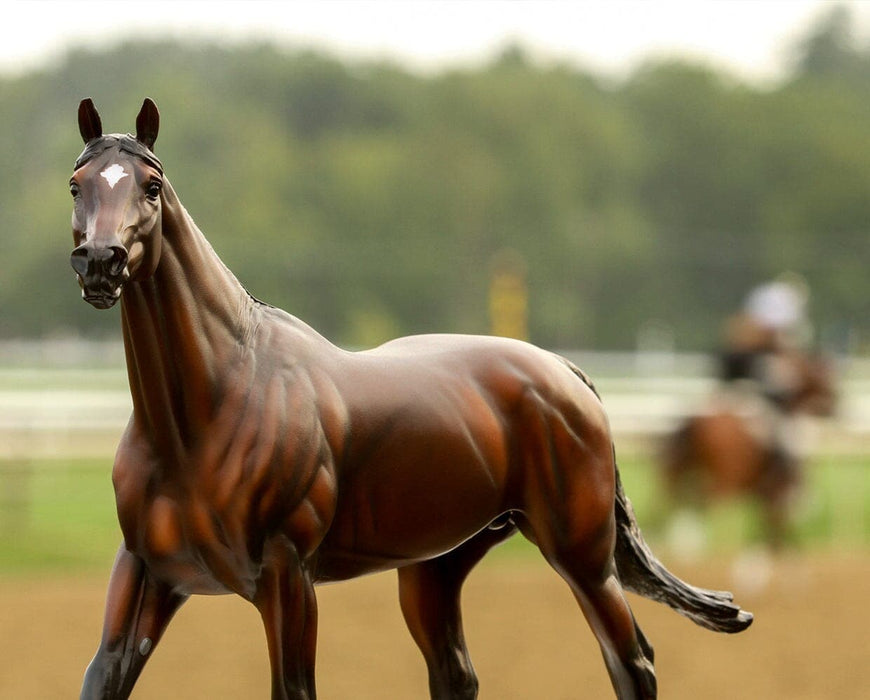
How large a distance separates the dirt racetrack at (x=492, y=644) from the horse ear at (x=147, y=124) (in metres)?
4.81

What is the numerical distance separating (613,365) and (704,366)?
1680 mm

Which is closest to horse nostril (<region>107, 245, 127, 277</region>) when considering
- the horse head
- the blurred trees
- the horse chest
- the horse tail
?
the horse head

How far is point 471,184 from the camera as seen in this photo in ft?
131

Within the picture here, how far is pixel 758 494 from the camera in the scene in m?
10.1

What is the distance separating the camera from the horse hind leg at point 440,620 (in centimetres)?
301

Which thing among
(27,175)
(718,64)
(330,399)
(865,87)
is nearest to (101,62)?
(27,175)

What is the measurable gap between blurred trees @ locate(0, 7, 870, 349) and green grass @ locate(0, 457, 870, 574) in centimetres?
1285

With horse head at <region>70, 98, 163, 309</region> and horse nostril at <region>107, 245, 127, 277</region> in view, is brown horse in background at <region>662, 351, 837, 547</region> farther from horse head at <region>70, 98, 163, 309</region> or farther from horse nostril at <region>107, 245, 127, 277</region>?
horse nostril at <region>107, 245, 127, 277</region>

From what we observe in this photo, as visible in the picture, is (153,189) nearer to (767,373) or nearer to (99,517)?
(767,373)

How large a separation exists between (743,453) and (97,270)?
8.28m

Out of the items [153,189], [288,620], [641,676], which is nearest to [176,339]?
[153,189]

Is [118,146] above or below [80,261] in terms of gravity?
above

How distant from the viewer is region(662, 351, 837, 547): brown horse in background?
9.99 m

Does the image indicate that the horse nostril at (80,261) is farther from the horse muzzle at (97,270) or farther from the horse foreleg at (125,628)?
the horse foreleg at (125,628)
